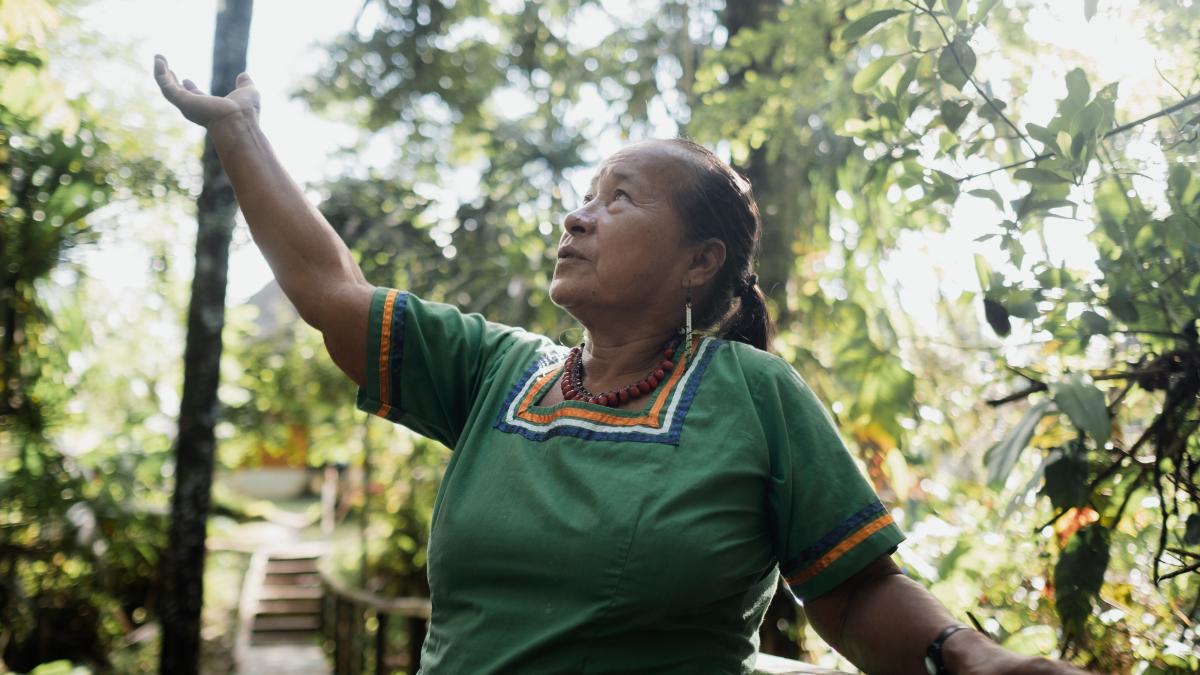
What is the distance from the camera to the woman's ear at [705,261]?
1512 mm

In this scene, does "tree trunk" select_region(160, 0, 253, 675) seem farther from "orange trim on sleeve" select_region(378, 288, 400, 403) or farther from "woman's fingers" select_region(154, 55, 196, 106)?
"orange trim on sleeve" select_region(378, 288, 400, 403)

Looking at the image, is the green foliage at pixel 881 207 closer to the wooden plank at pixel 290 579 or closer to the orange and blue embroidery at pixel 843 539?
the orange and blue embroidery at pixel 843 539

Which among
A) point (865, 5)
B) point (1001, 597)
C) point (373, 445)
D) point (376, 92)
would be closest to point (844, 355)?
point (1001, 597)

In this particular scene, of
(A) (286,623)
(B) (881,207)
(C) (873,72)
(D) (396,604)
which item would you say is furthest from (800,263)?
(A) (286,623)

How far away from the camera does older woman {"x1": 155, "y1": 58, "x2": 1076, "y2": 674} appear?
118 cm

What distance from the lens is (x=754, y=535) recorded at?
4.02 ft

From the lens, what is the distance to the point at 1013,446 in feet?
4.88

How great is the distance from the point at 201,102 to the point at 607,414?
0.76m

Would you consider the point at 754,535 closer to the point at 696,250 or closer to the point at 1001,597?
the point at 696,250

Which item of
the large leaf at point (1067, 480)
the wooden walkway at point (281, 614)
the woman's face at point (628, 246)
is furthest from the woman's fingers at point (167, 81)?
the wooden walkway at point (281, 614)

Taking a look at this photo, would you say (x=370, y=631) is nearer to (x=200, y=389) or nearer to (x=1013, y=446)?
(x=200, y=389)

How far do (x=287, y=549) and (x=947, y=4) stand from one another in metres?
15.7

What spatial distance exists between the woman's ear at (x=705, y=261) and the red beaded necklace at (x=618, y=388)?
0.11 m

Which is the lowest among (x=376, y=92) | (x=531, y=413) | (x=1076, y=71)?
(x=531, y=413)
